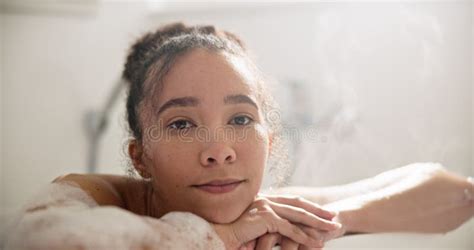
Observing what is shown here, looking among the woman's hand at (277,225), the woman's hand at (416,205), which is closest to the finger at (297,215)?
the woman's hand at (277,225)

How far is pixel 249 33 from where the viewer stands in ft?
4.32

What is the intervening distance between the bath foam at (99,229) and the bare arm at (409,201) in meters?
0.32

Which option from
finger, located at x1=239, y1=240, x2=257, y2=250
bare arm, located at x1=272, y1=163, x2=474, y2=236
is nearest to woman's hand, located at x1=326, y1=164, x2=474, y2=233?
bare arm, located at x1=272, y1=163, x2=474, y2=236

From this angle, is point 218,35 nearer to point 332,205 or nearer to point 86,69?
point 332,205

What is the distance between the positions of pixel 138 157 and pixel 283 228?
26cm

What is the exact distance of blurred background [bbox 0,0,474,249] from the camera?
0.99 metres

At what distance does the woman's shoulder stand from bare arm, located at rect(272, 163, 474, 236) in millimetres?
311

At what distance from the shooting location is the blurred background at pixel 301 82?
38.9 inches

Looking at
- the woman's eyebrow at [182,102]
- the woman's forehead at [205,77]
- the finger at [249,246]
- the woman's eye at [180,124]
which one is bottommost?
the finger at [249,246]

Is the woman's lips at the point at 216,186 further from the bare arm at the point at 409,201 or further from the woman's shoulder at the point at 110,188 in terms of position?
Answer: the bare arm at the point at 409,201

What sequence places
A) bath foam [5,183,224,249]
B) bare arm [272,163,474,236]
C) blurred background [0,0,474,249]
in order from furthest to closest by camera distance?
blurred background [0,0,474,249] → bare arm [272,163,474,236] → bath foam [5,183,224,249]

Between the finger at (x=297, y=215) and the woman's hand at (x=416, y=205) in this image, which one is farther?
the woman's hand at (x=416, y=205)

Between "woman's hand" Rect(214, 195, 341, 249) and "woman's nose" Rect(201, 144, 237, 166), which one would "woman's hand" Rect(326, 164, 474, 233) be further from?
"woman's nose" Rect(201, 144, 237, 166)

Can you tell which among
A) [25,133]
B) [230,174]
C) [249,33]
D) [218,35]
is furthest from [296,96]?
[25,133]
